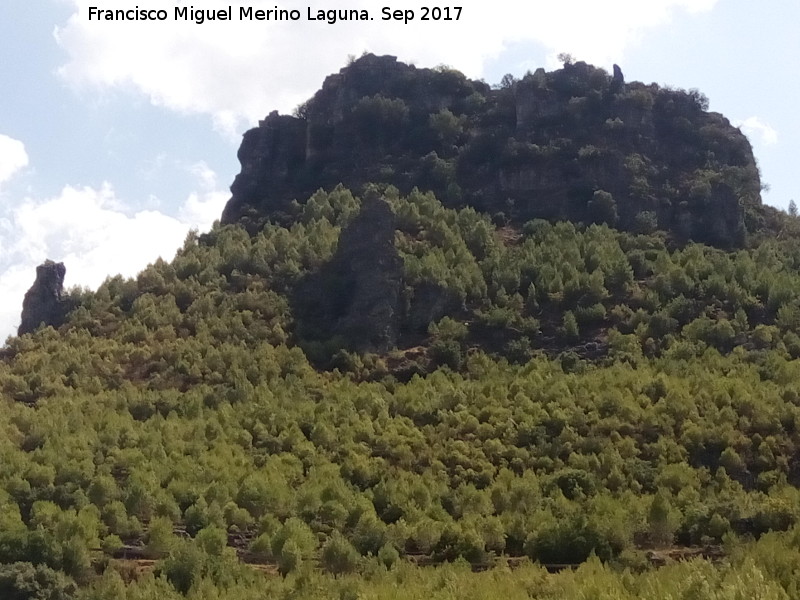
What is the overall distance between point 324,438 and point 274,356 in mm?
13102

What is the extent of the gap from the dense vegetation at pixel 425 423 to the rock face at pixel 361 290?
960 mm

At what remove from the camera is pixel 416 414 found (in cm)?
5084

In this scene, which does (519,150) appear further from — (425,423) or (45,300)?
(45,300)

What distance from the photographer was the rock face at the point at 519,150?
80.6 meters

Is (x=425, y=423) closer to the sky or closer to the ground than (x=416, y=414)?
closer to the ground

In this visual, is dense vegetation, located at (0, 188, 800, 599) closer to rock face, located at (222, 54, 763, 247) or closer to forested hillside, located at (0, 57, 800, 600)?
forested hillside, located at (0, 57, 800, 600)

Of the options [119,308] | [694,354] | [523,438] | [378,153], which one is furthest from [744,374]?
[378,153]

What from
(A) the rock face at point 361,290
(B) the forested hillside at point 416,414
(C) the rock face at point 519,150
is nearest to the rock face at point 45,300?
(B) the forested hillside at point 416,414

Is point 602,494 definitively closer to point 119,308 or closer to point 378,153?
point 119,308

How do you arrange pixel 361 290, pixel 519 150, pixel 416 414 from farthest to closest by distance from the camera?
pixel 519 150, pixel 361 290, pixel 416 414

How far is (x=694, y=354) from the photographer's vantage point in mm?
56719

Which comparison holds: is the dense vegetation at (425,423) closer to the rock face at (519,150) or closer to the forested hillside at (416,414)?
the forested hillside at (416,414)

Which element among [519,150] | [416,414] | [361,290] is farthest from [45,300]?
[519,150]

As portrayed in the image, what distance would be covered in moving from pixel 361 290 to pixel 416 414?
15.9 meters
